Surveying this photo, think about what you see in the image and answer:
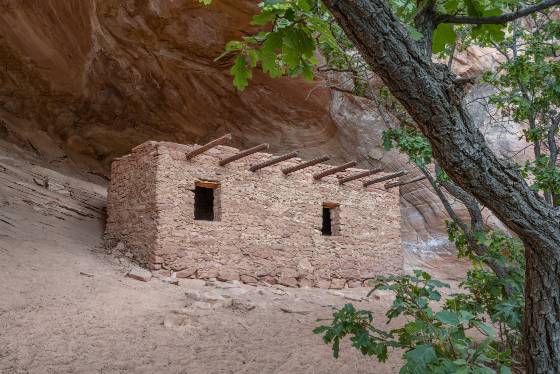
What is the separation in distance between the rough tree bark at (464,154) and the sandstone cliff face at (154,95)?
773cm

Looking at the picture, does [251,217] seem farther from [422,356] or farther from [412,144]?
[422,356]

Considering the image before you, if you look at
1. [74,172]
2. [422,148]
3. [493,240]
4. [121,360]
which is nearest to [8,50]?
[74,172]

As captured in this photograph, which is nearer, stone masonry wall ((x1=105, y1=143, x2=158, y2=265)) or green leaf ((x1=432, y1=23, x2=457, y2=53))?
green leaf ((x1=432, y1=23, x2=457, y2=53))

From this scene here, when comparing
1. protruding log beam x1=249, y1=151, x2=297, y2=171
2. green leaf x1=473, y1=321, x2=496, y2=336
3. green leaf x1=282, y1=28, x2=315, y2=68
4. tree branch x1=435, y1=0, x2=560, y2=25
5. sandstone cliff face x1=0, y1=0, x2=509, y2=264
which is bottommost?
green leaf x1=473, y1=321, x2=496, y2=336

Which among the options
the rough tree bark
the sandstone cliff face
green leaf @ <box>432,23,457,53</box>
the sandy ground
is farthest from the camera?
the sandstone cliff face

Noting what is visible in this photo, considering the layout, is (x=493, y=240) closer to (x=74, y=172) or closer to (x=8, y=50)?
(x=74, y=172)

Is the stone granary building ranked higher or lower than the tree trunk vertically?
higher

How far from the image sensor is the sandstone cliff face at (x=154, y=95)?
9.62 m

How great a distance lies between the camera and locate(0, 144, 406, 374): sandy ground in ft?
14.4

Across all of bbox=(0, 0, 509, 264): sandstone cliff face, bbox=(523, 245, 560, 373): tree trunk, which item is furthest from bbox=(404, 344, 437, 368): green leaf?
bbox=(0, 0, 509, 264): sandstone cliff face

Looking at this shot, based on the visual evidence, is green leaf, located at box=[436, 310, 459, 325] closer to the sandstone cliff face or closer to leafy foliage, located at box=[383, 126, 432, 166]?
leafy foliage, located at box=[383, 126, 432, 166]

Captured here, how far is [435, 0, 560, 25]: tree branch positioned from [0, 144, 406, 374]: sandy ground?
350 cm

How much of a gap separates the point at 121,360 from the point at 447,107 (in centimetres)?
368

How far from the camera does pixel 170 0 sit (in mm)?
8914
